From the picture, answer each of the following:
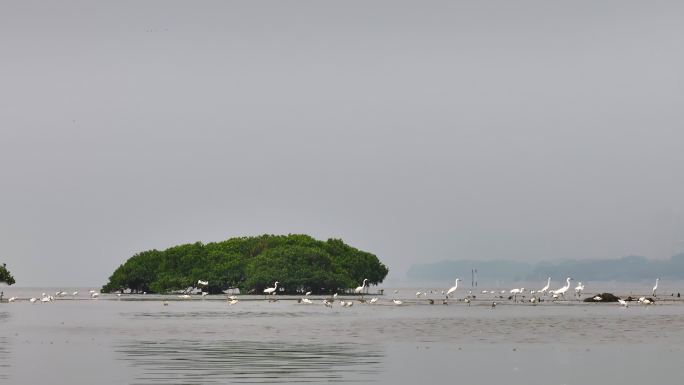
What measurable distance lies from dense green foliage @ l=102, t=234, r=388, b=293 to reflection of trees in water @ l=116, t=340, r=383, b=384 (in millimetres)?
73799

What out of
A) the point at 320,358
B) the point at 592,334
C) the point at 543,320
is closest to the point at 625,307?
the point at 543,320

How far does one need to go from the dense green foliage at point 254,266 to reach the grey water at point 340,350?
2034 inches

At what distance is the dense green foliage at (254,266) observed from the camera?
11788 cm

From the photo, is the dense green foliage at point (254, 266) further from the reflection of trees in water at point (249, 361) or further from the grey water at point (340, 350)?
the reflection of trees in water at point (249, 361)

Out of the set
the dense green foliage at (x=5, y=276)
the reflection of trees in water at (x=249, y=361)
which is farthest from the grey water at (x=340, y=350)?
the dense green foliage at (x=5, y=276)

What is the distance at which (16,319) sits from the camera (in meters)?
64.9

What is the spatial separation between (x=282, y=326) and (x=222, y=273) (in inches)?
2643

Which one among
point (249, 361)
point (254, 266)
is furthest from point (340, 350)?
point (254, 266)

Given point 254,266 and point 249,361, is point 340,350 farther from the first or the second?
point 254,266

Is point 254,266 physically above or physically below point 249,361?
above

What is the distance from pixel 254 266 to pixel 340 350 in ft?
262

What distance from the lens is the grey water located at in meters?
30.8

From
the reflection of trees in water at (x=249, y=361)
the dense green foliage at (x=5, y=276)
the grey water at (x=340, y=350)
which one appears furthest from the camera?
the dense green foliage at (x=5, y=276)

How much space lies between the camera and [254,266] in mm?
118812
